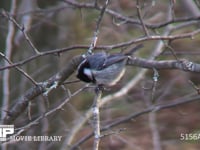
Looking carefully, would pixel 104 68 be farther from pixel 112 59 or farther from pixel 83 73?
pixel 83 73

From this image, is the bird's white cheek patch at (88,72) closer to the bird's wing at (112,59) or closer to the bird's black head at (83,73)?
the bird's black head at (83,73)

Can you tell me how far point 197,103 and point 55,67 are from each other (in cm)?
270

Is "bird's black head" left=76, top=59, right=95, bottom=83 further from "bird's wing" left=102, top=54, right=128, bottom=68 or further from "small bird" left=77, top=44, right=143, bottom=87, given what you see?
"bird's wing" left=102, top=54, right=128, bottom=68

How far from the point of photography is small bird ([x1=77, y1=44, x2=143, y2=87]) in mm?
3250

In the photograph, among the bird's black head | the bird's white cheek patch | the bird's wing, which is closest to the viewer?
the bird's black head

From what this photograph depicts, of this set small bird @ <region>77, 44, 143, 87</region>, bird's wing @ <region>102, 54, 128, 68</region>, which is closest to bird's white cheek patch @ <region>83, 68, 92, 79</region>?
small bird @ <region>77, 44, 143, 87</region>

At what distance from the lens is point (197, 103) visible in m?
6.45

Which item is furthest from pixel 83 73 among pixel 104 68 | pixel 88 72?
pixel 104 68

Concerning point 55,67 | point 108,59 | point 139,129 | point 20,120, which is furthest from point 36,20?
point 139,129

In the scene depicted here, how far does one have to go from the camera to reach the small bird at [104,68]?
3.25m

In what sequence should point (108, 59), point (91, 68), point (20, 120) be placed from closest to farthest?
1. point (91, 68)
2. point (108, 59)
3. point (20, 120)

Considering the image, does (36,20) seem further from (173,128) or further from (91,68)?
→ (173,128)

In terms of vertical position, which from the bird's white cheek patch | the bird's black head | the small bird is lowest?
the bird's black head

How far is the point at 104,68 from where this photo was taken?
11.7 ft
